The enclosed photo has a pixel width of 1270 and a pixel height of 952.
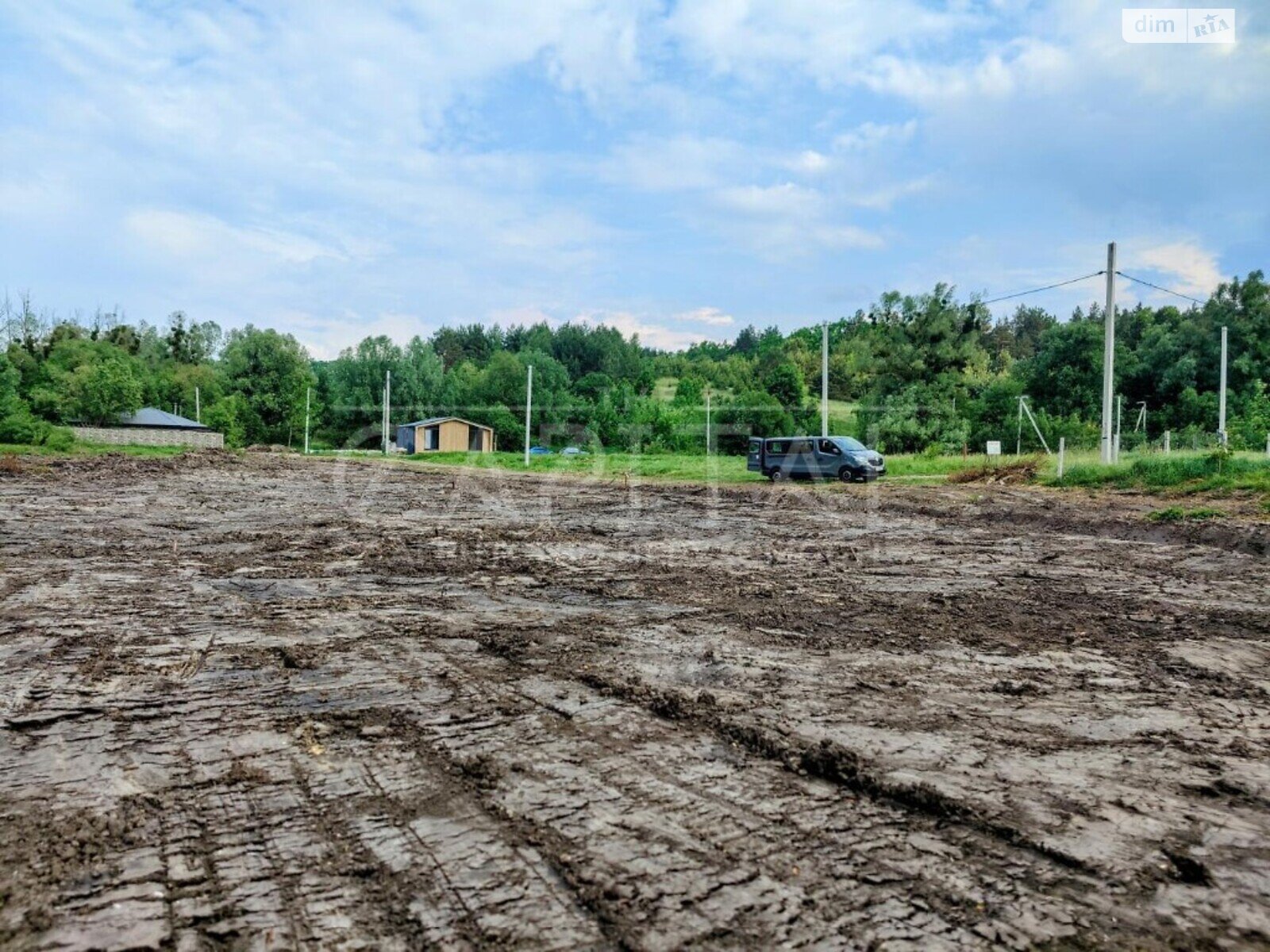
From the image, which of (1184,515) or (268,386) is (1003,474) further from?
(268,386)

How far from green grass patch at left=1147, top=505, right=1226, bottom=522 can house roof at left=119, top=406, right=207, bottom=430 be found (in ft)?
207

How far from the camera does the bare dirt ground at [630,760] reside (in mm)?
2646

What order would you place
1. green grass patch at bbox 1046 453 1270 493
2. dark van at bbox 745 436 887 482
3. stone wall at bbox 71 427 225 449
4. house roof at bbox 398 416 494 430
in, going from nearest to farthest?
green grass patch at bbox 1046 453 1270 493 < dark van at bbox 745 436 887 482 < stone wall at bbox 71 427 225 449 < house roof at bbox 398 416 494 430

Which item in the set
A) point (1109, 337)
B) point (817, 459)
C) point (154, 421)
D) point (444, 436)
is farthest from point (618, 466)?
point (154, 421)

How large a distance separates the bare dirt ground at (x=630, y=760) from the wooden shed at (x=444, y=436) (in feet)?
193

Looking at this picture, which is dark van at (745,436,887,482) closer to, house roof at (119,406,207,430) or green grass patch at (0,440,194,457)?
green grass patch at (0,440,194,457)

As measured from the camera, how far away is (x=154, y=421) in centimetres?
6091

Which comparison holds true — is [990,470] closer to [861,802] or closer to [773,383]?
[861,802]

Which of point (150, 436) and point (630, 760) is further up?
point (150, 436)

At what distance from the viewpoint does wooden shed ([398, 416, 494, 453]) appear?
67.4m

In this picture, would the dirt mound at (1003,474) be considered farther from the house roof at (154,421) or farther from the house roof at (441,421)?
the house roof at (154,421)

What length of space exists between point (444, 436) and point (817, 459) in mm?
46325

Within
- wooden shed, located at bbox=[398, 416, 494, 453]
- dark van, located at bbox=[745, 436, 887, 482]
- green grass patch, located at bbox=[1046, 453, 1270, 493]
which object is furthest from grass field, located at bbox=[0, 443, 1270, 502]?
wooden shed, located at bbox=[398, 416, 494, 453]

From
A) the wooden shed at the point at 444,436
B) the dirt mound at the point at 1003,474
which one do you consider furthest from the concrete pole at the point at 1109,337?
the wooden shed at the point at 444,436
